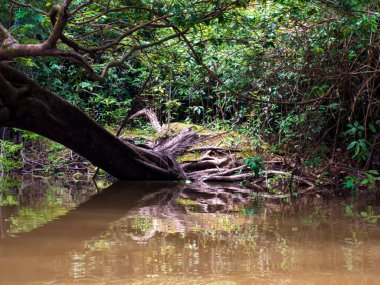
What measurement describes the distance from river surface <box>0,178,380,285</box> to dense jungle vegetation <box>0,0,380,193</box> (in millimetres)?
1282

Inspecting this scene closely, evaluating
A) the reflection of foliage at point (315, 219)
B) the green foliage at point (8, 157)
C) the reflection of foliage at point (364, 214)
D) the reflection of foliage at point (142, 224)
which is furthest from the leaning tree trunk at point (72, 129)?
the reflection of foliage at point (364, 214)

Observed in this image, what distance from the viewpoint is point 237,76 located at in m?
7.15

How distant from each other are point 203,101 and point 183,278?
10355 millimetres

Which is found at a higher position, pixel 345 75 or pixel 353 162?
pixel 345 75

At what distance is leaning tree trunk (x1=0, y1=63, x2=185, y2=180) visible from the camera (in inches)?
223

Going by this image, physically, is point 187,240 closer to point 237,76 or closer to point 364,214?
point 364,214

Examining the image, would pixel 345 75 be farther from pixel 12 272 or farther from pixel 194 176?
pixel 12 272

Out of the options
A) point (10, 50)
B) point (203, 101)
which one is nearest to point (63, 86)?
point (203, 101)

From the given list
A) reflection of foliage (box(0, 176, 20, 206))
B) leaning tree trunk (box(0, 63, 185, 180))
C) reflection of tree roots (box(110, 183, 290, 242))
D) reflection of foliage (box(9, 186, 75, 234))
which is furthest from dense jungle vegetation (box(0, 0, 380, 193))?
reflection of foliage (box(9, 186, 75, 234))

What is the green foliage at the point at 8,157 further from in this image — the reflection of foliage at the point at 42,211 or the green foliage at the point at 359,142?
the green foliage at the point at 359,142

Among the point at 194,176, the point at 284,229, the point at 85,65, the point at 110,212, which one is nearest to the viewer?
the point at 284,229

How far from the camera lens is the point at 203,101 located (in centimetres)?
1248

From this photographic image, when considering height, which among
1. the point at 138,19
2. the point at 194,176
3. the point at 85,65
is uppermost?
the point at 138,19

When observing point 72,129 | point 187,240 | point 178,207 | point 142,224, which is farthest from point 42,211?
point 72,129
